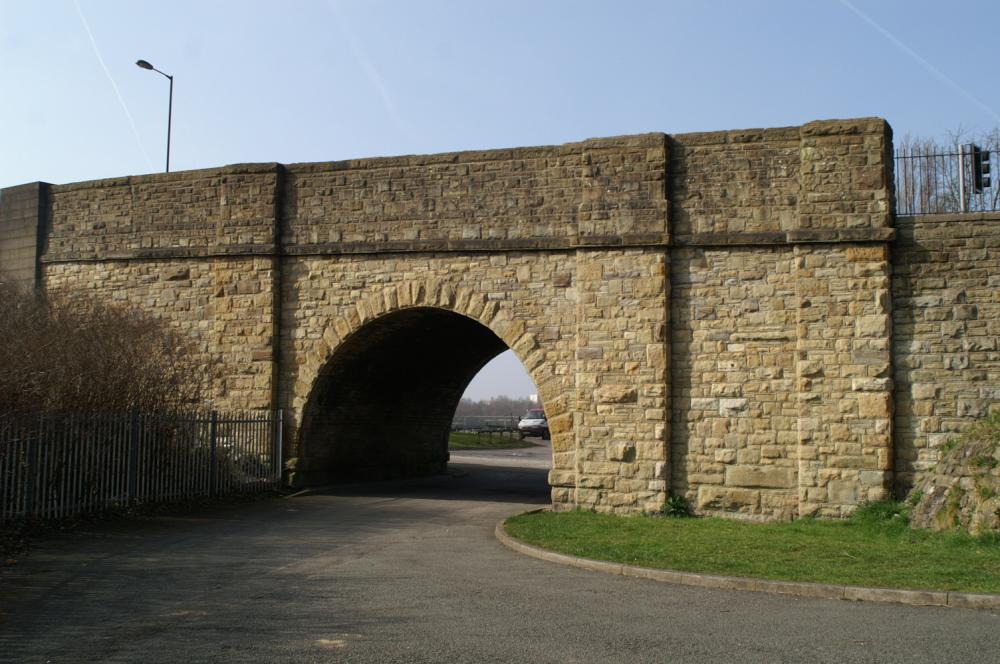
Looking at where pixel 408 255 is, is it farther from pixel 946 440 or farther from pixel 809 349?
pixel 946 440

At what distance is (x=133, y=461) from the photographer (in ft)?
44.1

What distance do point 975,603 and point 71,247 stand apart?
16346 mm

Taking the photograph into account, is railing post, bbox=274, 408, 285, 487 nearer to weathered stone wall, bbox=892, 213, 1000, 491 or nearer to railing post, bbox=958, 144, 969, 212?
weathered stone wall, bbox=892, 213, 1000, 491

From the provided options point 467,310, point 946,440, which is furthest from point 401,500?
point 946,440

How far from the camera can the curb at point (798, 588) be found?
25.6ft

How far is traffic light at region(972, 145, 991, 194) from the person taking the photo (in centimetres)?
1390

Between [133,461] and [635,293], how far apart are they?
792 centimetres

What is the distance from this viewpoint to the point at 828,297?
13406 mm

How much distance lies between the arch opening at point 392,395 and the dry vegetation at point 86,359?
2.46 metres

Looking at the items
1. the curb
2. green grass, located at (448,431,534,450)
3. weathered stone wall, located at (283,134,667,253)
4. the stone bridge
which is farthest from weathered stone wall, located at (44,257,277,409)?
green grass, located at (448,431,534,450)

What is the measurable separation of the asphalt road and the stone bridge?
157 inches

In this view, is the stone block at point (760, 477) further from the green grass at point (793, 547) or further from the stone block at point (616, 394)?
the stone block at point (616, 394)

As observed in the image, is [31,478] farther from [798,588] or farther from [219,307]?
[798,588]

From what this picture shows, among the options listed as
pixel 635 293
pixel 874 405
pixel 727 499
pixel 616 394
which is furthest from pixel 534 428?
pixel 874 405
